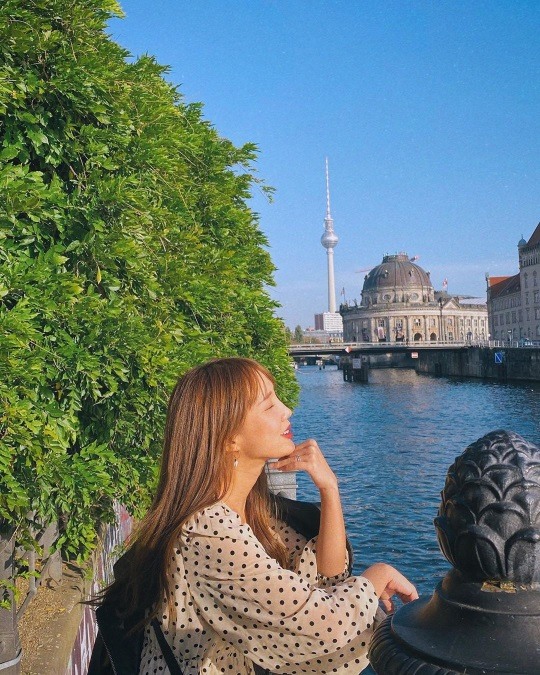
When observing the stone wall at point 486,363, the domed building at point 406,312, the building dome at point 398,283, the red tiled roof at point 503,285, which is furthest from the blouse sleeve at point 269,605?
the building dome at point 398,283

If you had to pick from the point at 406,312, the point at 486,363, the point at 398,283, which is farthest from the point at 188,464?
the point at 398,283

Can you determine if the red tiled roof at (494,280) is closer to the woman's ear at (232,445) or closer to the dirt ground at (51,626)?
the dirt ground at (51,626)

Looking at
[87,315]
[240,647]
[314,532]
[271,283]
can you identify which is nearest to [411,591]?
[314,532]

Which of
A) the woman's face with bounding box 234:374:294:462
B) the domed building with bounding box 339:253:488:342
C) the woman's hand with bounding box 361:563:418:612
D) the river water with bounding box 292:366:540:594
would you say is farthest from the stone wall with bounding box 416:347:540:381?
the woman's face with bounding box 234:374:294:462

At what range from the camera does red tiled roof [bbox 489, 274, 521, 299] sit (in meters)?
97.4

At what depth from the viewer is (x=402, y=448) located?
2658 centimetres

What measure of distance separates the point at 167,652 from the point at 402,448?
25.1 m

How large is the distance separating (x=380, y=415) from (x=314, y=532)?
37.9 m

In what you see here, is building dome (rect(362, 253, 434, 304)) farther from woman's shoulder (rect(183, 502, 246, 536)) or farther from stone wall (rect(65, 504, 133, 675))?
woman's shoulder (rect(183, 502, 246, 536))

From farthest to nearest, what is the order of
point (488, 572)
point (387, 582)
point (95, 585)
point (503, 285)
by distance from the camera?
1. point (503, 285)
2. point (95, 585)
3. point (387, 582)
4. point (488, 572)

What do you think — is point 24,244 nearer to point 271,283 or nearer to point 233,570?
point 233,570

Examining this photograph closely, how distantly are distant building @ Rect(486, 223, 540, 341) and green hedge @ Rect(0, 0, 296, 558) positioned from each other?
85.2m

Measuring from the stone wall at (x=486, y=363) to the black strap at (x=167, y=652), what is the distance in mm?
58598

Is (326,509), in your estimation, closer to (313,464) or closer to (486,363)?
(313,464)
